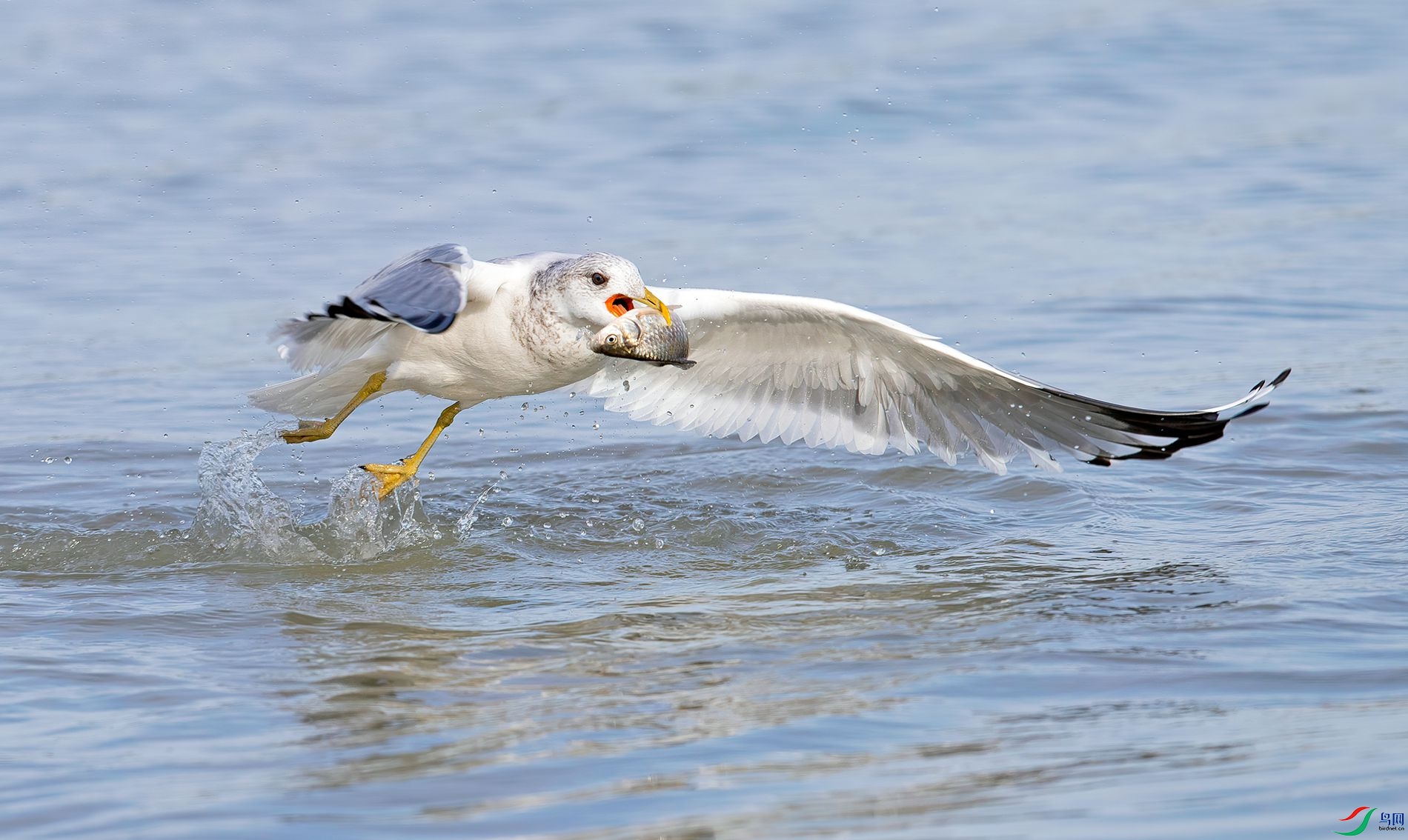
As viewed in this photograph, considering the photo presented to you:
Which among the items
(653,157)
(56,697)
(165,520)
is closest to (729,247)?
(653,157)

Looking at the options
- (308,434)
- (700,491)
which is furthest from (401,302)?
(700,491)

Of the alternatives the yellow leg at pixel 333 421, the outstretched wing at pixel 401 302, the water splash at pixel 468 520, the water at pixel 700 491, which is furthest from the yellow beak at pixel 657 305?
the water splash at pixel 468 520

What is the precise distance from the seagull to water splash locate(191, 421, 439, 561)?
0.17m

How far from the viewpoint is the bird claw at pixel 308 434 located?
6.50 meters

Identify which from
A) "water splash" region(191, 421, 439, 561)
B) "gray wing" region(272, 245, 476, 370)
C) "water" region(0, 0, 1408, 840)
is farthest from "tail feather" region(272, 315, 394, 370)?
"water" region(0, 0, 1408, 840)

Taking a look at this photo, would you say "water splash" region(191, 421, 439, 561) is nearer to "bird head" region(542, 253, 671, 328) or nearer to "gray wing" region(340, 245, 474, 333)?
"gray wing" region(340, 245, 474, 333)

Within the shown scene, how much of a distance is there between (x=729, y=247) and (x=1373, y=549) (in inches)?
221

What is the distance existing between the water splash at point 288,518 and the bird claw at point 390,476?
12 centimetres

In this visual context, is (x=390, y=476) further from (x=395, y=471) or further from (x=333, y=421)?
(x=333, y=421)

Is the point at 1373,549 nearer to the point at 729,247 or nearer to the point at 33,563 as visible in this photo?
the point at 33,563

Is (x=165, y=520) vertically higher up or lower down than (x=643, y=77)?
lower down

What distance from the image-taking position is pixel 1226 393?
842cm

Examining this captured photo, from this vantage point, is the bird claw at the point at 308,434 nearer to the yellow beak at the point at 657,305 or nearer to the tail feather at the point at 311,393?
the tail feather at the point at 311,393

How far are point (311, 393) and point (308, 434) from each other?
18 centimetres
